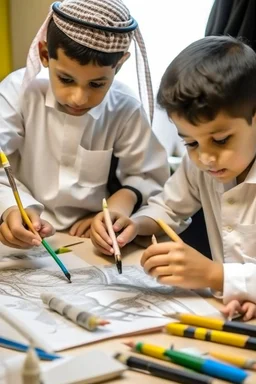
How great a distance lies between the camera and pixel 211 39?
39.9 inches

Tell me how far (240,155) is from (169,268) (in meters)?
0.21

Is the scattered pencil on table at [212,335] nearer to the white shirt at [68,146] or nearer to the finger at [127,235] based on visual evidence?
the finger at [127,235]

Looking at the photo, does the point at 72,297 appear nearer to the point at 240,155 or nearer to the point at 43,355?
the point at 43,355

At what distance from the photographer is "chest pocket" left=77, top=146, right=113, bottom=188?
126 cm

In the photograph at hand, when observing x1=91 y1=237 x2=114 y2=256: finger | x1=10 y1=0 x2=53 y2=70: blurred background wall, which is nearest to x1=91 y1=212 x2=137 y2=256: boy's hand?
x1=91 y1=237 x2=114 y2=256: finger

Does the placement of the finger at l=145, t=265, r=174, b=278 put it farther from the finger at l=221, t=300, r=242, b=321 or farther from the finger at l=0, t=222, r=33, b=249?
the finger at l=0, t=222, r=33, b=249

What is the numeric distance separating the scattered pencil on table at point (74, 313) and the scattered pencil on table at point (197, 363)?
69 mm

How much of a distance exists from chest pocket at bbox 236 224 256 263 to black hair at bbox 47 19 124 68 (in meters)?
0.37

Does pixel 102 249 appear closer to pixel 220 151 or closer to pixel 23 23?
pixel 220 151

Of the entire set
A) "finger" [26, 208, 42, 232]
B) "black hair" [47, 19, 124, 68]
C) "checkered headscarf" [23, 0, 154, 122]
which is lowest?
"finger" [26, 208, 42, 232]

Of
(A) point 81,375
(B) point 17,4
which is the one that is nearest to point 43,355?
(A) point 81,375

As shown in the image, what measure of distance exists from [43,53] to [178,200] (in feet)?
1.22

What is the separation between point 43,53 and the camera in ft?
3.97

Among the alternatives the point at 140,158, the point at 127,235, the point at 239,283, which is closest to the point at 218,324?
the point at 239,283
